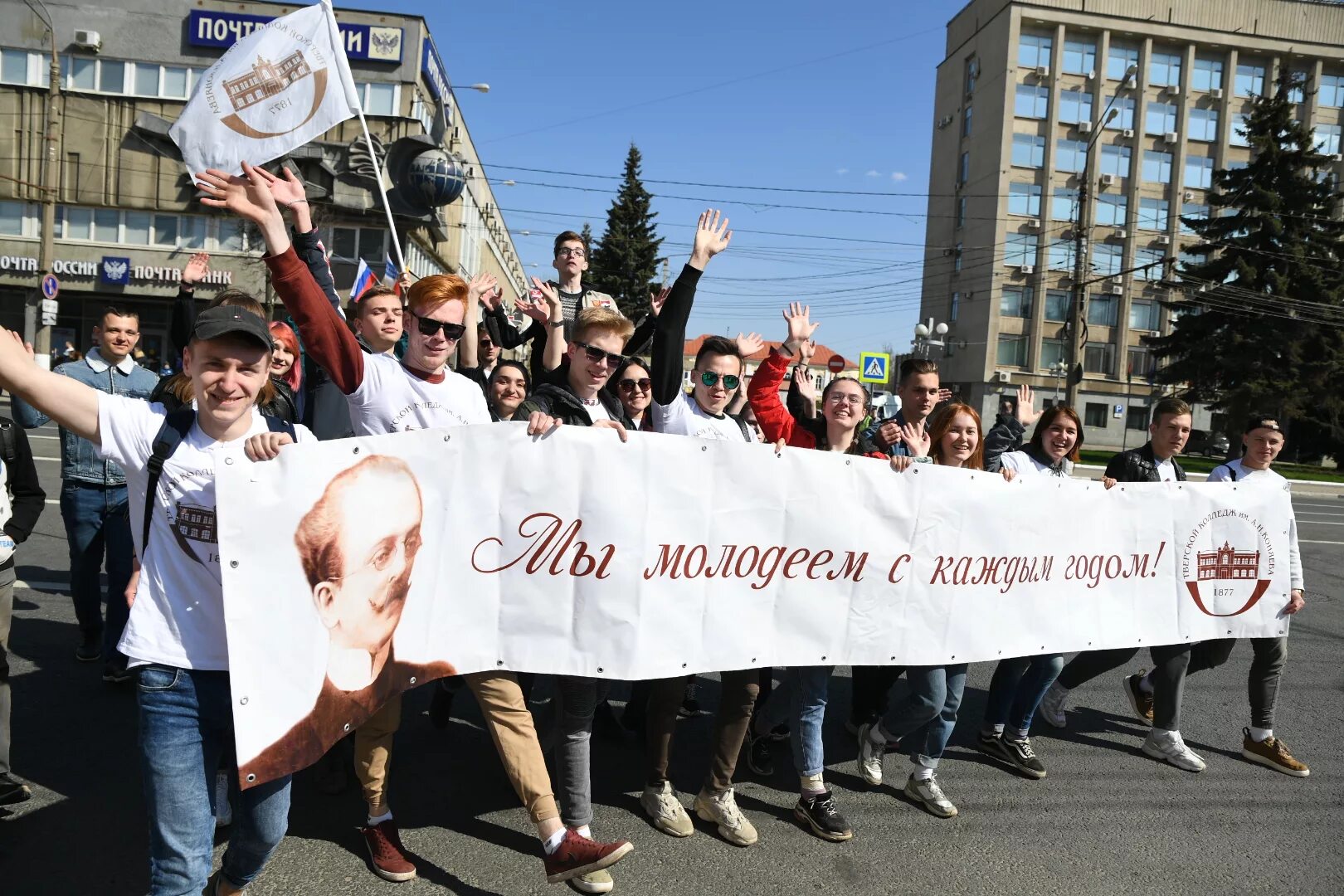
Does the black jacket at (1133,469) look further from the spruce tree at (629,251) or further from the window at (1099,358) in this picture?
the window at (1099,358)

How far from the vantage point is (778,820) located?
12.5 feet

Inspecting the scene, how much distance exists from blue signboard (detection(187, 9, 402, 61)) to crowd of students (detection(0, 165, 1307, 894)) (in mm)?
30830

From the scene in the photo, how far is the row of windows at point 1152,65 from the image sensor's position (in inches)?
1983

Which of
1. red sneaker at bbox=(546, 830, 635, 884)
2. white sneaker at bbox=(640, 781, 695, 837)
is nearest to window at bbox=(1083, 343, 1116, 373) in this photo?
white sneaker at bbox=(640, 781, 695, 837)

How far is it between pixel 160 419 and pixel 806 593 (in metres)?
2.43

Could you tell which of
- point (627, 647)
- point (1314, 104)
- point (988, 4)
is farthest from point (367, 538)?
point (1314, 104)

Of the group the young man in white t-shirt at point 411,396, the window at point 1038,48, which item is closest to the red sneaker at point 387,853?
the young man in white t-shirt at point 411,396

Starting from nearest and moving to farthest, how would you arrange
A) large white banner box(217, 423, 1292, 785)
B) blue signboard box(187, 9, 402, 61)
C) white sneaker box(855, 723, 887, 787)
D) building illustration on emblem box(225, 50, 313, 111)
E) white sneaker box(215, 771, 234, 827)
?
large white banner box(217, 423, 1292, 785) → white sneaker box(215, 771, 234, 827) → white sneaker box(855, 723, 887, 787) → building illustration on emblem box(225, 50, 313, 111) → blue signboard box(187, 9, 402, 61)

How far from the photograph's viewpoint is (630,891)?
318 cm

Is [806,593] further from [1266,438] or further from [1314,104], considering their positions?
[1314,104]

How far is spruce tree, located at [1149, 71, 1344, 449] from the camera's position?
112 ft

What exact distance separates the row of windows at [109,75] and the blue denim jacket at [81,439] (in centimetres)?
3190

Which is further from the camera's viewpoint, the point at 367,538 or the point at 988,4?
the point at 988,4

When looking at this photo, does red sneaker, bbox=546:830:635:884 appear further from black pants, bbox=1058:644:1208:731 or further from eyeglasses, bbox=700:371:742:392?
black pants, bbox=1058:644:1208:731
